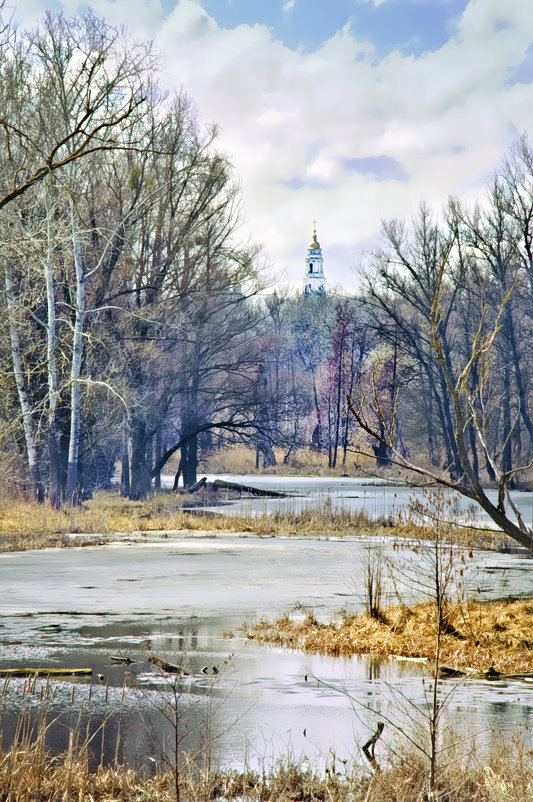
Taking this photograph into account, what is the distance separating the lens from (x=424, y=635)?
10.6 meters

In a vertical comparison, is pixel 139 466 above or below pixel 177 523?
above

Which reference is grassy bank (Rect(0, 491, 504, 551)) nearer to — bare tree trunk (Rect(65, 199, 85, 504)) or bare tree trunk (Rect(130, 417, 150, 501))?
bare tree trunk (Rect(65, 199, 85, 504))

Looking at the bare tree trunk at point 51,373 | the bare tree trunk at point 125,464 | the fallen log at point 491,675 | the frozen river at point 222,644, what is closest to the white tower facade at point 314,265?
the bare tree trunk at point 125,464

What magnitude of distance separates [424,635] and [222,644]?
235cm

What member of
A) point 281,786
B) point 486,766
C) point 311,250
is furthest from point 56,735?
point 311,250

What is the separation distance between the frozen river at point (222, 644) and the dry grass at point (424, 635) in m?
0.43

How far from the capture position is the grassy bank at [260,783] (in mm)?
4941

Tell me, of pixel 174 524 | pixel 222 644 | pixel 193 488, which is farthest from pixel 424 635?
pixel 193 488

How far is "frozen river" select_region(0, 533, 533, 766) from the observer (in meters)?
6.98

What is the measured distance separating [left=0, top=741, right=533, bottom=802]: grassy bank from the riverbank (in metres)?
15.6

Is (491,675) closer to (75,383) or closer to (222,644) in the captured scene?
(222,644)

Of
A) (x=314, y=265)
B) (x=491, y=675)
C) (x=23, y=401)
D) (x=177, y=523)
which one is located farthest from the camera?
(x=314, y=265)

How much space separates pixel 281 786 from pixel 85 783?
3.66 ft

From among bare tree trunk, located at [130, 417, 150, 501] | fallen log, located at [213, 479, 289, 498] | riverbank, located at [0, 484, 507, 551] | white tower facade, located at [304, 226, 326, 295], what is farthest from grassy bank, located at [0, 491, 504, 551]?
white tower facade, located at [304, 226, 326, 295]
